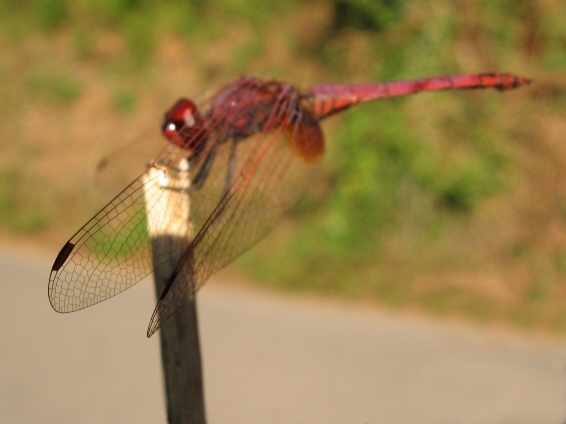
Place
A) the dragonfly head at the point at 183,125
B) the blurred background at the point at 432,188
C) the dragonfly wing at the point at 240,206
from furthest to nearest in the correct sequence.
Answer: the blurred background at the point at 432,188 → the dragonfly head at the point at 183,125 → the dragonfly wing at the point at 240,206

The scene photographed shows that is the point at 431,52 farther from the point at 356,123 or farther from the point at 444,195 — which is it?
the point at 444,195

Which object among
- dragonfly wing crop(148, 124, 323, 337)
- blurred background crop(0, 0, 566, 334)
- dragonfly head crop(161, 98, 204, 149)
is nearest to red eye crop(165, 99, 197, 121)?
dragonfly head crop(161, 98, 204, 149)

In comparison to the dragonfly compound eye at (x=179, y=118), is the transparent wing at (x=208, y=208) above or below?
below

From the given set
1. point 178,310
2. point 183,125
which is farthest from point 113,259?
point 183,125

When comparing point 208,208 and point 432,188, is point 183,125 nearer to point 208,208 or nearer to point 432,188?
point 208,208

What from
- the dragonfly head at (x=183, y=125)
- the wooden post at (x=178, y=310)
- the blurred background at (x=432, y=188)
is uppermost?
the blurred background at (x=432, y=188)

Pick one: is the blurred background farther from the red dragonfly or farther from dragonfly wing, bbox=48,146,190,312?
dragonfly wing, bbox=48,146,190,312

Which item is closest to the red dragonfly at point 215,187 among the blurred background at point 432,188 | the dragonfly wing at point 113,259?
the dragonfly wing at point 113,259

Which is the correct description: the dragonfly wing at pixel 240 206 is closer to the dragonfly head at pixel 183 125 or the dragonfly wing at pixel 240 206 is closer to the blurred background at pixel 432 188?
the dragonfly head at pixel 183 125
